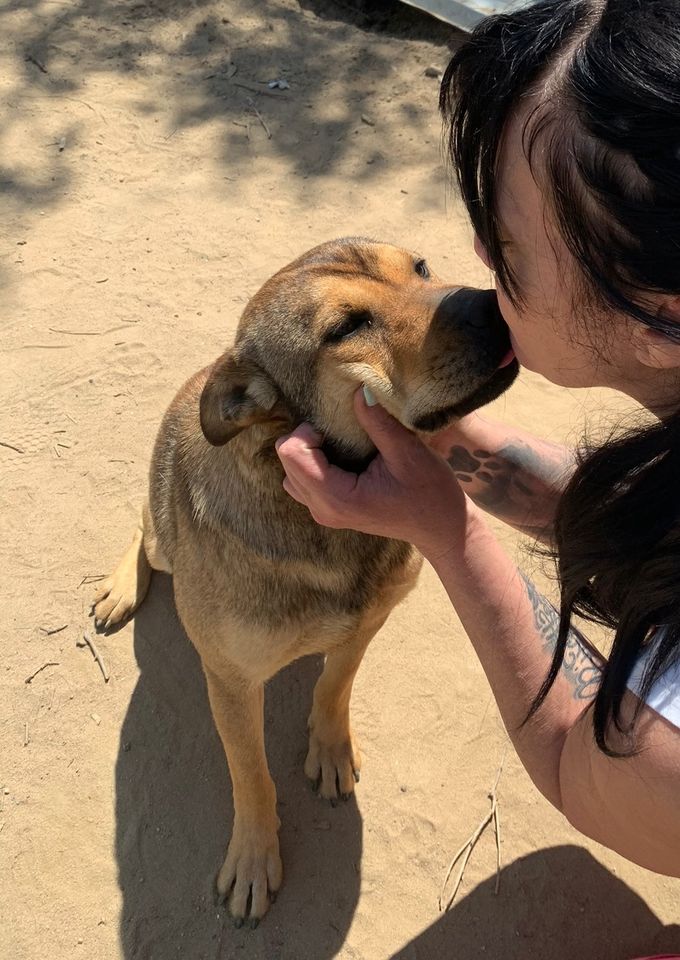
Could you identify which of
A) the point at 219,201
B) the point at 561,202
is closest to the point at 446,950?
the point at 561,202

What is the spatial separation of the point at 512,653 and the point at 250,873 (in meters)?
1.22

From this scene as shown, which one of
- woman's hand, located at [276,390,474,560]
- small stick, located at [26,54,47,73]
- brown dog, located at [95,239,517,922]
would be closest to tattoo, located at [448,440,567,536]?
brown dog, located at [95,239,517,922]

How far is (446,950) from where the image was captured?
8.46ft

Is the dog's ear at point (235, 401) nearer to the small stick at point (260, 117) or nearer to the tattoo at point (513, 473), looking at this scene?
the tattoo at point (513, 473)

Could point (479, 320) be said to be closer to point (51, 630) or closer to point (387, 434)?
point (387, 434)

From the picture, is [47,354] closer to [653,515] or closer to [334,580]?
[334,580]

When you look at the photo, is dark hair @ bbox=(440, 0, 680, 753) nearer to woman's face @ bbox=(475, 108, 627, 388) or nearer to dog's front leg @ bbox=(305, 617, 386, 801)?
woman's face @ bbox=(475, 108, 627, 388)

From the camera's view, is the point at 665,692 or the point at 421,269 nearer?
the point at 665,692

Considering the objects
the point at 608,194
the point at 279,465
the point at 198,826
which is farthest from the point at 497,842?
the point at 608,194

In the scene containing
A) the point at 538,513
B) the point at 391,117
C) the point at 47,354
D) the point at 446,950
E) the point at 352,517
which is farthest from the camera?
the point at 391,117

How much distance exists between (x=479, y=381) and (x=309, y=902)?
186cm

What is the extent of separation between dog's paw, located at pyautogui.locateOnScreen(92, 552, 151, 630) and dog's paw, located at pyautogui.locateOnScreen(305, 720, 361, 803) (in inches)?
37.3

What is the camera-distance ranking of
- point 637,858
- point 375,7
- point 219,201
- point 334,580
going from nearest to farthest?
point 637,858
point 334,580
point 219,201
point 375,7

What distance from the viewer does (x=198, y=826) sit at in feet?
9.18
